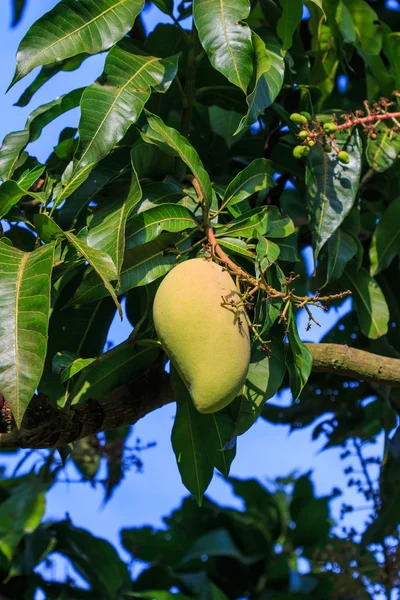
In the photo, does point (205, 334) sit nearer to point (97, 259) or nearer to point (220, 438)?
point (97, 259)

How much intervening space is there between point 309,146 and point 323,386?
89 cm

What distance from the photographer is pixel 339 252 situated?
1.69 metres

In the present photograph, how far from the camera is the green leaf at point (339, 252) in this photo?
5.49ft

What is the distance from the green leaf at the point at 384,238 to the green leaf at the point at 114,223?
2.27 ft

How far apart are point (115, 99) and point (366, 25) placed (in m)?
0.97

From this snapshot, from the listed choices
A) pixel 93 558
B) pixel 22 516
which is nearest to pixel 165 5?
pixel 22 516

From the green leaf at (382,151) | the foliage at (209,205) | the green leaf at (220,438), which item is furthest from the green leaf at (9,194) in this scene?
the green leaf at (382,151)

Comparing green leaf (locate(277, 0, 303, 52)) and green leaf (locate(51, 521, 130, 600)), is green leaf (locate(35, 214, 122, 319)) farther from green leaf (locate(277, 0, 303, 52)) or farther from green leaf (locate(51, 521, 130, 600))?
green leaf (locate(51, 521, 130, 600))

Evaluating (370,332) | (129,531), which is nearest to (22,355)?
(370,332)

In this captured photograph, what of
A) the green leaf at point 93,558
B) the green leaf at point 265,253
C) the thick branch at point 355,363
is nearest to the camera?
the green leaf at point 265,253

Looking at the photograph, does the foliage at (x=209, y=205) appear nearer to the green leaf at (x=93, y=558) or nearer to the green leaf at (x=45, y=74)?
the green leaf at (x=45, y=74)

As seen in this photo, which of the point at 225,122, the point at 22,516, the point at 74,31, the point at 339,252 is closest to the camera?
the point at 74,31

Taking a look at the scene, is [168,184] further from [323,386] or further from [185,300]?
[323,386]

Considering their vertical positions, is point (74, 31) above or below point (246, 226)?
above
